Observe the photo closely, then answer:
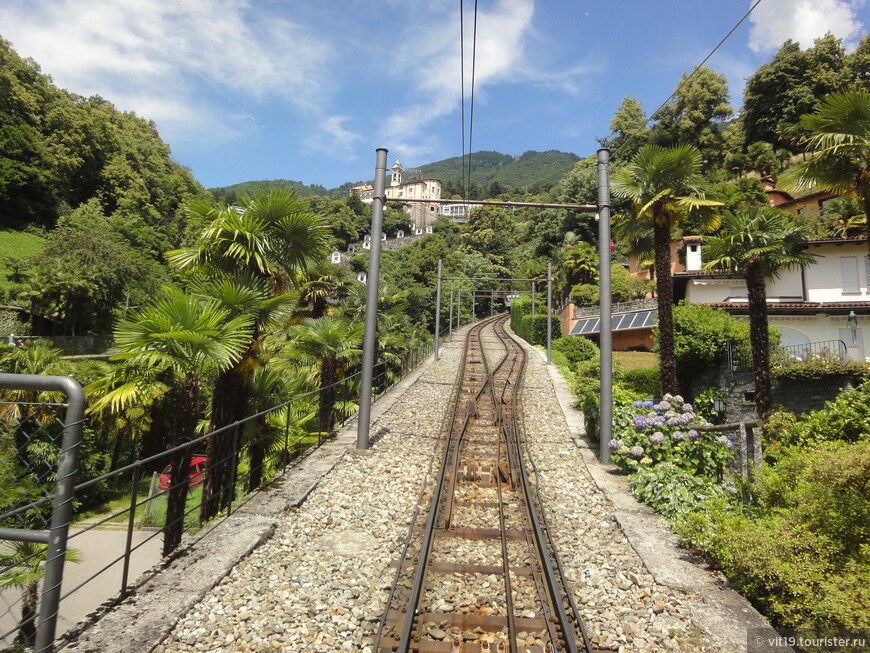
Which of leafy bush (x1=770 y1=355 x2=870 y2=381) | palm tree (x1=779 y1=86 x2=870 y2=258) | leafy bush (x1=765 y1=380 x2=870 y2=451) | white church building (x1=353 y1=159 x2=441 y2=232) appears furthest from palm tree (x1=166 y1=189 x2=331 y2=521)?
white church building (x1=353 y1=159 x2=441 y2=232)

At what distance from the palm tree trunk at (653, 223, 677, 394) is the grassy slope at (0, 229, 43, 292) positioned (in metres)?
43.0

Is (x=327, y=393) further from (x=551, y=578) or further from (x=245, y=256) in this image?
(x=551, y=578)

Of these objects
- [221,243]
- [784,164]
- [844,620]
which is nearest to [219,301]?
[221,243]

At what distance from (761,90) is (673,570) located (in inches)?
2240

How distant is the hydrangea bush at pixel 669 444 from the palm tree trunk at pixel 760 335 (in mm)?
5092

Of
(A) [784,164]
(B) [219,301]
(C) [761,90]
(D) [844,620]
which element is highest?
(C) [761,90]

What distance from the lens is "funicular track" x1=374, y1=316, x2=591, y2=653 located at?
386cm

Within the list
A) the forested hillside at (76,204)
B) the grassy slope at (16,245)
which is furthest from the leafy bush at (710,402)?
the grassy slope at (16,245)

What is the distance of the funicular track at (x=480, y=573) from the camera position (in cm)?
386

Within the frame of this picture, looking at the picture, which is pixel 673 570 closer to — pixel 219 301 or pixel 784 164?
pixel 219 301

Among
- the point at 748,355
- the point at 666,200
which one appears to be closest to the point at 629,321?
the point at 748,355

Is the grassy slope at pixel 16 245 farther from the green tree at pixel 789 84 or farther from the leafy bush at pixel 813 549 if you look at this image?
the green tree at pixel 789 84

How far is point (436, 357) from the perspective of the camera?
82.8 feet

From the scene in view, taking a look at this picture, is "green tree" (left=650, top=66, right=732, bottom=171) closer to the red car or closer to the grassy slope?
the red car
